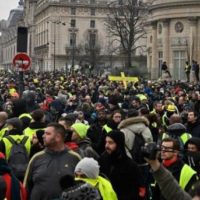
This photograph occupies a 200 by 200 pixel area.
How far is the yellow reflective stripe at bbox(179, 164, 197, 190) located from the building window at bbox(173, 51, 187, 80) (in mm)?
49415

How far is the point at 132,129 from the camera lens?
32.9 feet

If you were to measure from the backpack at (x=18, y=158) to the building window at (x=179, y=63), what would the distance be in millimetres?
48129

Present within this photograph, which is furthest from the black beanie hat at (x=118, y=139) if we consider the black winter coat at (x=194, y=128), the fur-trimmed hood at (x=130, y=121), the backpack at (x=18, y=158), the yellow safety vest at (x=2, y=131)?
the black winter coat at (x=194, y=128)

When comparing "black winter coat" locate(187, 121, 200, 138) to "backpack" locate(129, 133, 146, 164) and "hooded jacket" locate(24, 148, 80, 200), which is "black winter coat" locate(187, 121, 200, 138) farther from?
"hooded jacket" locate(24, 148, 80, 200)

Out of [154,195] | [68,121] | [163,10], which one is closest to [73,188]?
[154,195]

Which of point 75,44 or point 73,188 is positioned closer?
point 73,188

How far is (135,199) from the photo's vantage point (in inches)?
303

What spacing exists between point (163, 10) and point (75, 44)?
206 feet

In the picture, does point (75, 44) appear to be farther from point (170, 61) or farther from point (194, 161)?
point (194, 161)

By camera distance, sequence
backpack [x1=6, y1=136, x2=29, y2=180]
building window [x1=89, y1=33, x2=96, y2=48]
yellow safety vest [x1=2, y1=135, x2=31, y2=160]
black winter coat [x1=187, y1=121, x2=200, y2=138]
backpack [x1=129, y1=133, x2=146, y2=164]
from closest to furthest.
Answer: backpack [x1=6, y1=136, x2=29, y2=180]
yellow safety vest [x1=2, y1=135, x2=31, y2=160]
backpack [x1=129, y1=133, x2=146, y2=164]
black winter coat [x1=187, y1=121, x2=200, y2=138]
building window [x1=89, y1=33, x2=96, y2=48]

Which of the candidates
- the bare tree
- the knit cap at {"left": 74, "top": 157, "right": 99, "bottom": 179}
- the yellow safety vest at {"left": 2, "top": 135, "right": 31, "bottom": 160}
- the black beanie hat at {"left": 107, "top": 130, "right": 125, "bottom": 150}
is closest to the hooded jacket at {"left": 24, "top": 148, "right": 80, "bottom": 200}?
the black beanie hat at {"left": 107, "top": 130, "right": 125, "bottom": 150}

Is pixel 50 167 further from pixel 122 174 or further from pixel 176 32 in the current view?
pixel 176 32

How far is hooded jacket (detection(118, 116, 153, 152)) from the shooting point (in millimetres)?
9906

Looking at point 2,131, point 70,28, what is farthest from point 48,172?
point 70,28
